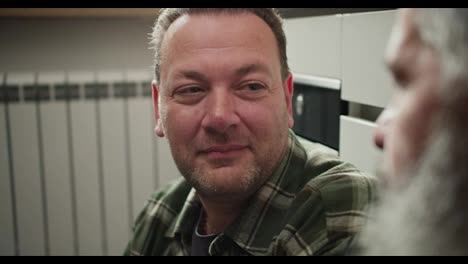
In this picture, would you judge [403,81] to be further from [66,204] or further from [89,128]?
[66,204]

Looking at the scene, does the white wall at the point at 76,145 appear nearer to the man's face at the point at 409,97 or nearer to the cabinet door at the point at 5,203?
the cabinet door at the point at 5,203

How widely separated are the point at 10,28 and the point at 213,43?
1253 mm

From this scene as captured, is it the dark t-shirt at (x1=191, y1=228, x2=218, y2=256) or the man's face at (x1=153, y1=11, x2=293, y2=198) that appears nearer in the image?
the man's face at (x1=153, y1=11, x2=293, y2=198)

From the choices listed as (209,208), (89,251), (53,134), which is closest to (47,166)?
(53,134)

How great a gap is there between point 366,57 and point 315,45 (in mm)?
137

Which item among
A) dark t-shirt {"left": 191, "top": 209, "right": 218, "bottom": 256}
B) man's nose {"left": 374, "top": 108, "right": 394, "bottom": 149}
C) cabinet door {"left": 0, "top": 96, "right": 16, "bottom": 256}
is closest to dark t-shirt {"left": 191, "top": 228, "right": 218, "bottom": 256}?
dark t-shirt {"left": 191, "top": 209, "right": 218, "bottom": 256}

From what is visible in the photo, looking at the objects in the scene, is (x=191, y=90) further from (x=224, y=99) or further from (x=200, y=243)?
(x=200, y=243)

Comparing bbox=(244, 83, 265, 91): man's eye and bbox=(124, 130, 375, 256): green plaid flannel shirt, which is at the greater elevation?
bbox=(244, 83, 265, 91): man's eye

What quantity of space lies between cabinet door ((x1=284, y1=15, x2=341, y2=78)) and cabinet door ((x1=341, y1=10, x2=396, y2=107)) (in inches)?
1.0

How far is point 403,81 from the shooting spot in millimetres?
287

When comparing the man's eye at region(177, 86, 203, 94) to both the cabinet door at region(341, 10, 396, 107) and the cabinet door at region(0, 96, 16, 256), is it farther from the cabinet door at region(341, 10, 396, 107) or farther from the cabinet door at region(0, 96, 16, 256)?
the cabinet door at region(0, 96, 16, 256)

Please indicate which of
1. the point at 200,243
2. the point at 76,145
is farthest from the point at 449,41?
the point at 76,145

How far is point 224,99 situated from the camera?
597 millimetres

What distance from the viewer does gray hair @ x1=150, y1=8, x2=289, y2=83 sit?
0.62 m
